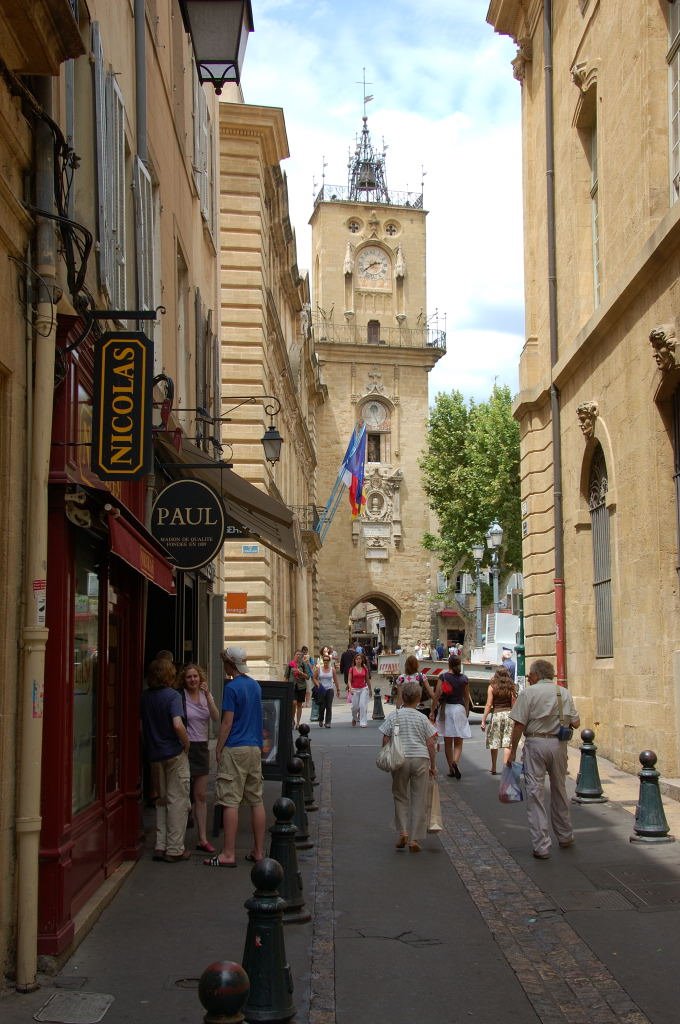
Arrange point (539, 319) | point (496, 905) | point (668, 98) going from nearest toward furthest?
point (496, 905)
point (668, 98)
point (539, 319)

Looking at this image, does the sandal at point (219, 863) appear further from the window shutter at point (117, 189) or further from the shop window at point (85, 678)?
the window shutter at point (117, 189)

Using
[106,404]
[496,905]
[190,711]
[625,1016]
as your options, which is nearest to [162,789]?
[190,711]

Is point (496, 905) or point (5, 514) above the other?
point (5, 514)

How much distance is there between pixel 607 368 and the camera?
1634 cm

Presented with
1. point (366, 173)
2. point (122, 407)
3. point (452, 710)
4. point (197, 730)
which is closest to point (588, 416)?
point (452, 710)

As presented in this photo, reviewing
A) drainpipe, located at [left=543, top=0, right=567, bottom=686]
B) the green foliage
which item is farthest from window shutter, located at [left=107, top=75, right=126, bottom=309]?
the green foliage

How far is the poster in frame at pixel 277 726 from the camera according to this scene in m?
11.5

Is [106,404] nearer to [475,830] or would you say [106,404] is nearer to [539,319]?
[475,830]

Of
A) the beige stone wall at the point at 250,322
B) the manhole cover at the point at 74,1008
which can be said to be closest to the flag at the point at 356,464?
the beige stone wall at the point at 250,322

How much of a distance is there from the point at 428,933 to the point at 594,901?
1.48 metres

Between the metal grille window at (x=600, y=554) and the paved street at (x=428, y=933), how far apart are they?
594 centimetres

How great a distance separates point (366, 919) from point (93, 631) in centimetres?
269

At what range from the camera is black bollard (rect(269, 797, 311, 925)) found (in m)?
7.54

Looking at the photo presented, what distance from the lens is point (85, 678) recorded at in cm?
791
